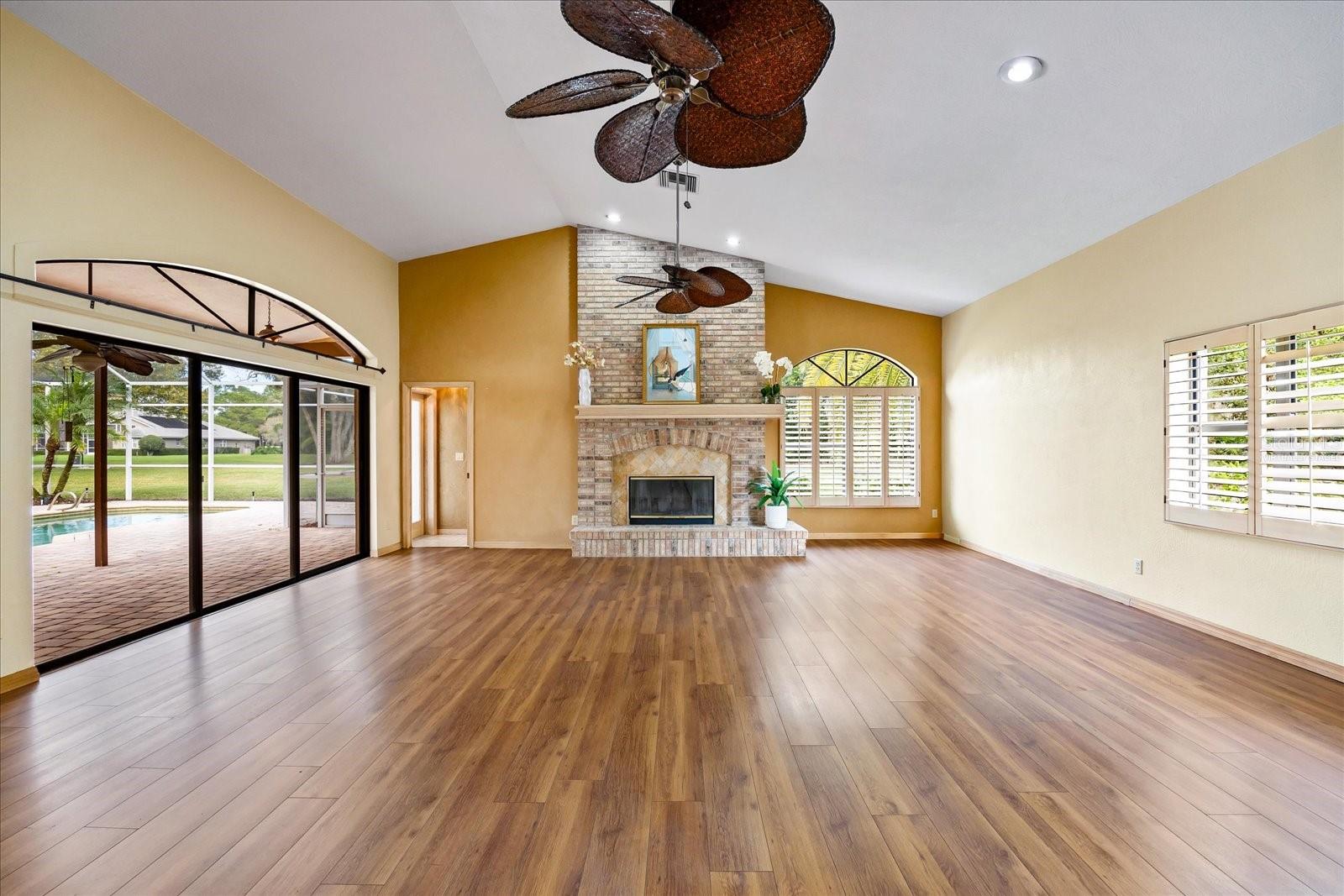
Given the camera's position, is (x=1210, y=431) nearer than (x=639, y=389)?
Yes

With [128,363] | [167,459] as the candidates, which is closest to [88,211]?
[128,363]

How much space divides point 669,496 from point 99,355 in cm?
518

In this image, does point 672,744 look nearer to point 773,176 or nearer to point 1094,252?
point 773,176

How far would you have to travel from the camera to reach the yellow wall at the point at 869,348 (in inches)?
306

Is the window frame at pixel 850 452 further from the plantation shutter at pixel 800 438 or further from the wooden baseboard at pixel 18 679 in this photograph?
the wooden baseboard at pixel 18 679

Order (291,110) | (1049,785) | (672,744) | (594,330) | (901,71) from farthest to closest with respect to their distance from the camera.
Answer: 1. (594,330)
2. (291,110)
3. (901,71)
4. (672,744)
5. (1049,785)

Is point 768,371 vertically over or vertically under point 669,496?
over

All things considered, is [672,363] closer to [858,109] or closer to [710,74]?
[858,109]

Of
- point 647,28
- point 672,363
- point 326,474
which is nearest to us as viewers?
point 647,28

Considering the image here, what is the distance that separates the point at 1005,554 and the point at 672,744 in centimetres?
534

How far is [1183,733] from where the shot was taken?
251 cm

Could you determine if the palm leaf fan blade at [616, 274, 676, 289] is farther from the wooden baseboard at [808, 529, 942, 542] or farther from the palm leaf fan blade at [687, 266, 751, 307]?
the wooden baseboard at [808, 529, 942, 542]

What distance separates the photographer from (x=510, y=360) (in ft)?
23.6

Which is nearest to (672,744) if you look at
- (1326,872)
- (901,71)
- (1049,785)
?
(1049,785)
